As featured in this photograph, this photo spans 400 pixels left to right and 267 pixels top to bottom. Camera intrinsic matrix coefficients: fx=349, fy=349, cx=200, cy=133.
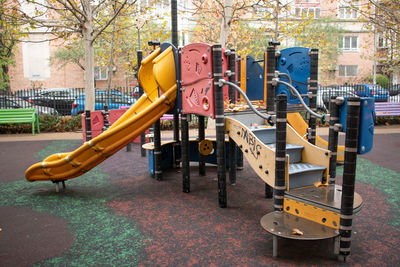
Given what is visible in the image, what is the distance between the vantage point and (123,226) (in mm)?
4625

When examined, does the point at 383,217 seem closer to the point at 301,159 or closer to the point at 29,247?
the point at 301,159

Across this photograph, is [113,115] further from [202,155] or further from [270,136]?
[270,136]

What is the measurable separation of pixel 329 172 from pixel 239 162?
3153mm

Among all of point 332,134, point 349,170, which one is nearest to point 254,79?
point 332,134

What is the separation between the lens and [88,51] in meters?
12.4

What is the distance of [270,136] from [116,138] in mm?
2521

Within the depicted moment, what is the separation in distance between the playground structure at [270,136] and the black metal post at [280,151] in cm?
1

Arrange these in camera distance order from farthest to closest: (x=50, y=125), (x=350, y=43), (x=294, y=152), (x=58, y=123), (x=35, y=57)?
(x=350, y=43)
(x=35, y=57)
(x=58, y=123)
(x=50, y=125)
(x=294, y=152)

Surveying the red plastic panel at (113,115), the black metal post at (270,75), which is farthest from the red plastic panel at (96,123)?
the black metal post at (270,75)

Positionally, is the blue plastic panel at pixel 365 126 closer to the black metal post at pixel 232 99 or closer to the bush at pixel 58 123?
the black metal post at pixel 232 99

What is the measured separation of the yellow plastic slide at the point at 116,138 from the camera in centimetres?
582

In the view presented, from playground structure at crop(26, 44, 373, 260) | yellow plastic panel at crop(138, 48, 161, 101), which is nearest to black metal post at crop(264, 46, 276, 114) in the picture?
playground structure at crop(26, 44, 373, 260)

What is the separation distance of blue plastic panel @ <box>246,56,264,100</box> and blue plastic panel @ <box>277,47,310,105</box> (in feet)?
2.86

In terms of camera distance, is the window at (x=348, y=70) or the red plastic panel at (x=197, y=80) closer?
the red plastic panel at (x=197, y=80)
